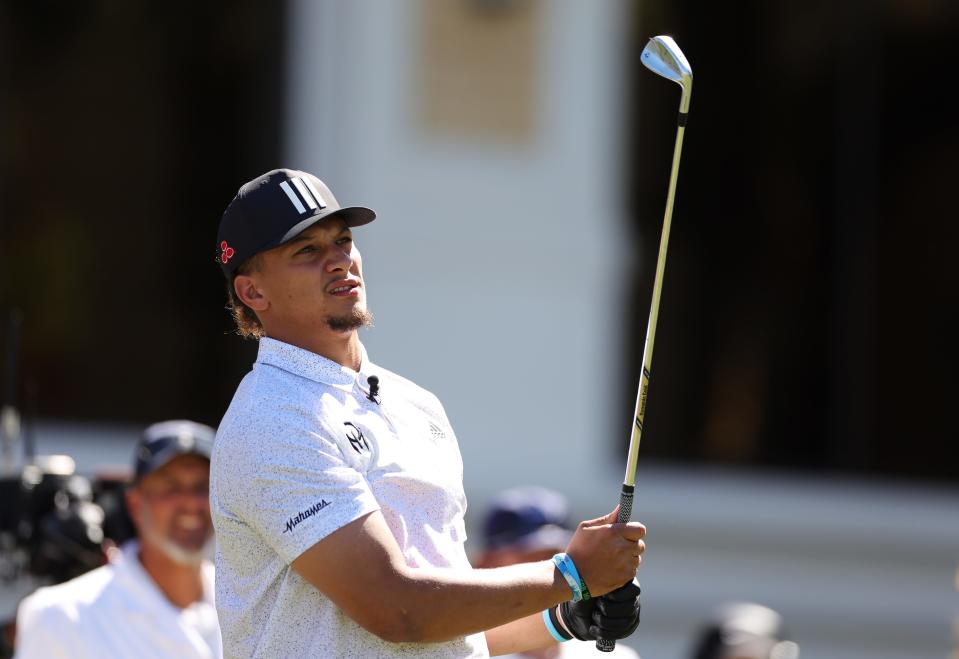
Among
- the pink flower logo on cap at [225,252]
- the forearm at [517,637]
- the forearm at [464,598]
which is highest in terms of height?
the pink flower logo on cap at [225,252]

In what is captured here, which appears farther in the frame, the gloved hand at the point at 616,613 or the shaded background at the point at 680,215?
the shaded background at the point at 680,215

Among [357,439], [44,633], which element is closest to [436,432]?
[357,439]

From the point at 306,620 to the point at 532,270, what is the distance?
492 centimetres

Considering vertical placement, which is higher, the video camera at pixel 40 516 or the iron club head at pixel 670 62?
the iron club head at pixel 670 62

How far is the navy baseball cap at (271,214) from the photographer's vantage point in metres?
2.99

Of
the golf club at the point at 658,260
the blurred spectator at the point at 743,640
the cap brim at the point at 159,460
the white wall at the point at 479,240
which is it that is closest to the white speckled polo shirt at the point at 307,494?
the golf club at the point at 658,260

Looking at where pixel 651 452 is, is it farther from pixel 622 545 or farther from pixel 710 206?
pixel 622 545

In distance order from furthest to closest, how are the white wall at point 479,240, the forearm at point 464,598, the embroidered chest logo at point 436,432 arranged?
the white wall at point 479,240
the embroidered chest logo at point 436,432
the forearm at point 464,598

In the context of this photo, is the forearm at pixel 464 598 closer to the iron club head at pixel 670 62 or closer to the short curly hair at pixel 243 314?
the short curly hair at pixel 243 314

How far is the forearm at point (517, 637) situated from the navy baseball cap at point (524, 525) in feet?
Result: 5.80

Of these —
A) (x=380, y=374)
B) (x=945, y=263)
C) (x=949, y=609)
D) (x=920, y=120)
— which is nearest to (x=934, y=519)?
(x=949, y=609)

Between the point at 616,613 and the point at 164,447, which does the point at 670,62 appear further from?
the point at 164,447

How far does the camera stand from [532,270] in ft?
25.2

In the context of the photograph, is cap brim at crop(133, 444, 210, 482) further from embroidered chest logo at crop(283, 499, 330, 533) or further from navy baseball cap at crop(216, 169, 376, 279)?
embroidered chest logo at crop(283, 499, 330, 533)
